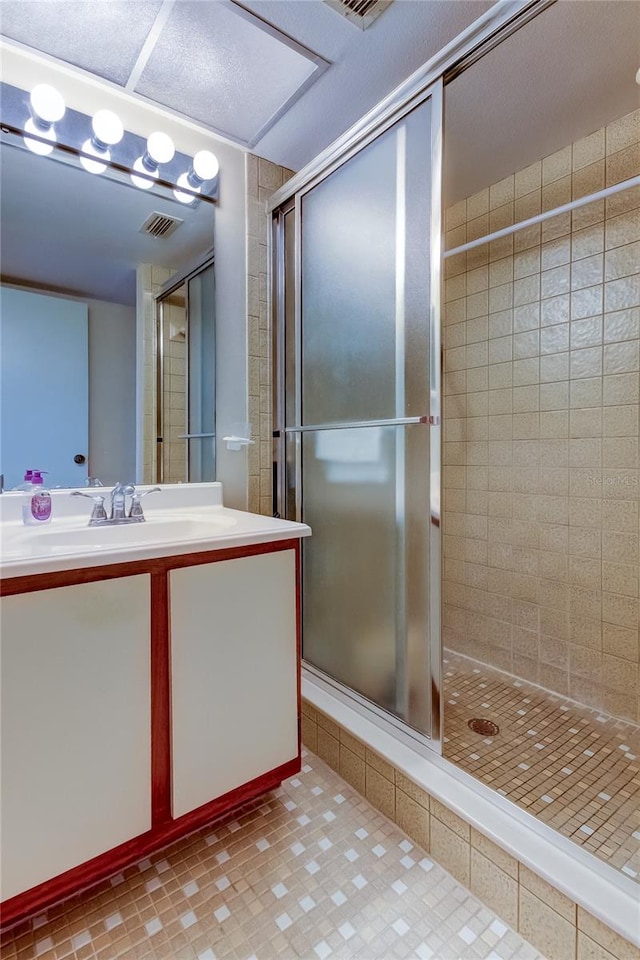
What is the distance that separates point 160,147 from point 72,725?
1.87 metres

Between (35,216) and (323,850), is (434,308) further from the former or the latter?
(323,850)

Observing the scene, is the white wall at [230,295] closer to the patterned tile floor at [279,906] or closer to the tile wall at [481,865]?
the tile wall at [481,865]

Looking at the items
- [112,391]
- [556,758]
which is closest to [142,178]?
[112,391]

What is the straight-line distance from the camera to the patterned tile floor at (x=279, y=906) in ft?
3.31

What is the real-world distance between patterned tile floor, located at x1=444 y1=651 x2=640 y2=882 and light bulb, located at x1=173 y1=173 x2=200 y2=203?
7.28ft

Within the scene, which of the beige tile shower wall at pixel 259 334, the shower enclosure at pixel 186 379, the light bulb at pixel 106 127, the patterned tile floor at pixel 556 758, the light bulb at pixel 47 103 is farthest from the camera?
the beige tile shower wall at pixel 259 334

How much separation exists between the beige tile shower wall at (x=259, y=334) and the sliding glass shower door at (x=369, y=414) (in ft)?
0.34

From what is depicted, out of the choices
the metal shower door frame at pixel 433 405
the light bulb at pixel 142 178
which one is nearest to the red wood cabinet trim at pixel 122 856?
the metal shower door frame at pixel 433 405

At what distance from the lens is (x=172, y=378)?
1828 millimetres

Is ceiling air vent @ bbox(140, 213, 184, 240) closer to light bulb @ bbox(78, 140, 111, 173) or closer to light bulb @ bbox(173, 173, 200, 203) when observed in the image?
light bulb @ bbox(173, 173, 200, 203)

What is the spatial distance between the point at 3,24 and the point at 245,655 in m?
1.94

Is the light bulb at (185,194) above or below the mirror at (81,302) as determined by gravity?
above

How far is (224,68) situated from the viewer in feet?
5.02

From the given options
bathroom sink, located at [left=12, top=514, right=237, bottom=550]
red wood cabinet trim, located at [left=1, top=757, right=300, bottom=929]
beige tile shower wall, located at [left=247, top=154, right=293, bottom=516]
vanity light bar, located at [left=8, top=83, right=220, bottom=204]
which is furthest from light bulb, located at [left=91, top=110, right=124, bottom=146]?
red wood cabinet trim, located at [left=1, top=757, right=300, bottom=929]
